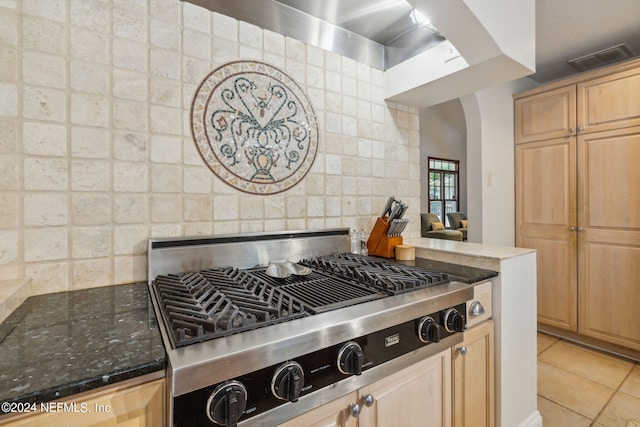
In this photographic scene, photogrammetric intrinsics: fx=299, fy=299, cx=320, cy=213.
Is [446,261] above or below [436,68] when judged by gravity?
below

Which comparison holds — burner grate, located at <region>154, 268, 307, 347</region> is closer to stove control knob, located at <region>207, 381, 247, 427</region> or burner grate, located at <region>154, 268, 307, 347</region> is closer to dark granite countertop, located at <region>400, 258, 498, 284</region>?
stove control knob, located at <region>207, 381, 247, 427</region>

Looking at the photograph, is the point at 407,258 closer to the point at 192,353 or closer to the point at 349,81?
the point at 349,81

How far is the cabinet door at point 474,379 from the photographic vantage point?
3.45ft

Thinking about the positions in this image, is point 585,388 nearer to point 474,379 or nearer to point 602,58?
point 474,379

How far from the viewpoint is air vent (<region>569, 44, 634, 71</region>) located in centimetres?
220

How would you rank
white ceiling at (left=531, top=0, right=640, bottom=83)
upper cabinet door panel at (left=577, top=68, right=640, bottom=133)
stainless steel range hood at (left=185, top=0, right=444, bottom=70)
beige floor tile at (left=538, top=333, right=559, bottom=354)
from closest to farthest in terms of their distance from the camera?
stainless steel range hood at (left=185, top=0, right=444, bottom=70) → white ceiling at (left=531, top=0, right=640, bottom=83) → upper cabinet door panel at (left=577, top=68, right=640, bottom=133) → beige floor tile at (left=538, top=333, right=559, bottom=354)

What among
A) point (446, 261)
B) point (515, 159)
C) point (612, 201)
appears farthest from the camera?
point (515, 159)

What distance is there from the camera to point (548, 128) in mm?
2457

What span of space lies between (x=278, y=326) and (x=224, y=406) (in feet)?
0.59

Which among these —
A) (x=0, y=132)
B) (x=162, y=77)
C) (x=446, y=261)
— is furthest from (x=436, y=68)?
(x=0, y=132)

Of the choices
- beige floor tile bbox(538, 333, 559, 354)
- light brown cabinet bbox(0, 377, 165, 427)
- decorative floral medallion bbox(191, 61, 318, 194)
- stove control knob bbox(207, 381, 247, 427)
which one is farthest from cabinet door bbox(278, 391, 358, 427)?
beige floor tile bbox(538, 333, 559, 354)

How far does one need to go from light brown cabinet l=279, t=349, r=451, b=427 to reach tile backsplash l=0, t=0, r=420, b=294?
2.62 ft

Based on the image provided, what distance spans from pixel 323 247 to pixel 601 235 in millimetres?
2169

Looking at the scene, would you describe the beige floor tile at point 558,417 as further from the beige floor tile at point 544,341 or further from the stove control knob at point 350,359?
the stove control knob at point 350,359
